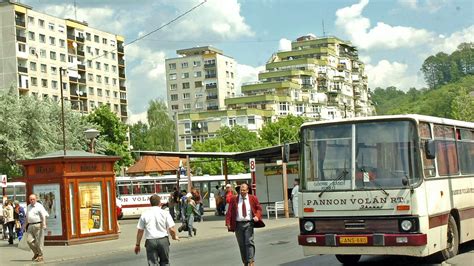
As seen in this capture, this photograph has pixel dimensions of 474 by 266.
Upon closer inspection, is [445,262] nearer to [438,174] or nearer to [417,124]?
[438,174]

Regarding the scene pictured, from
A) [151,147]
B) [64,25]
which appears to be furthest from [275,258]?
[151,147]

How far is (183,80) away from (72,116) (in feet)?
285

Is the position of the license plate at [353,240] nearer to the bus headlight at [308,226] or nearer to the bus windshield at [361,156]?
the bus headlight at [308,226]

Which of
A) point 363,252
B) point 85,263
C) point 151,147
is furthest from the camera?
point 151,147

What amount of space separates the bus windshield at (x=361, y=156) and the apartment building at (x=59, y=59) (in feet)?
249

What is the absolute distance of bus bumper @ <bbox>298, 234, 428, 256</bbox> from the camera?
12.5m

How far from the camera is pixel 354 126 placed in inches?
533

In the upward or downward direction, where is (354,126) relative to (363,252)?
upward

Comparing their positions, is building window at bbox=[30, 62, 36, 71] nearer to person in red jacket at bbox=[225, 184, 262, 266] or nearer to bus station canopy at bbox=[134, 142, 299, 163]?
bus station canopy at bbox=[134, 142, 299, 163]

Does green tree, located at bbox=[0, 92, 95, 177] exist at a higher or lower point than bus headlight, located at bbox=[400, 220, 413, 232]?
higher

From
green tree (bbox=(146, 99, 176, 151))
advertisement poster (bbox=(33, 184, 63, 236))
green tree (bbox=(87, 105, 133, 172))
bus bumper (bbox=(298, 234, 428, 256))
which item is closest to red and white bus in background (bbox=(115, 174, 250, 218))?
green tree (bbox=(87, 105, 133, 172))

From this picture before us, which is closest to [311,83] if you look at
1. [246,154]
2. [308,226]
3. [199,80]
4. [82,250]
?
[199,80]

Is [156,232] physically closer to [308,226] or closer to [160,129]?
[308,226]

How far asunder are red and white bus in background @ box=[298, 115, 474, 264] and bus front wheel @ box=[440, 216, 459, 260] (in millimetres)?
27
